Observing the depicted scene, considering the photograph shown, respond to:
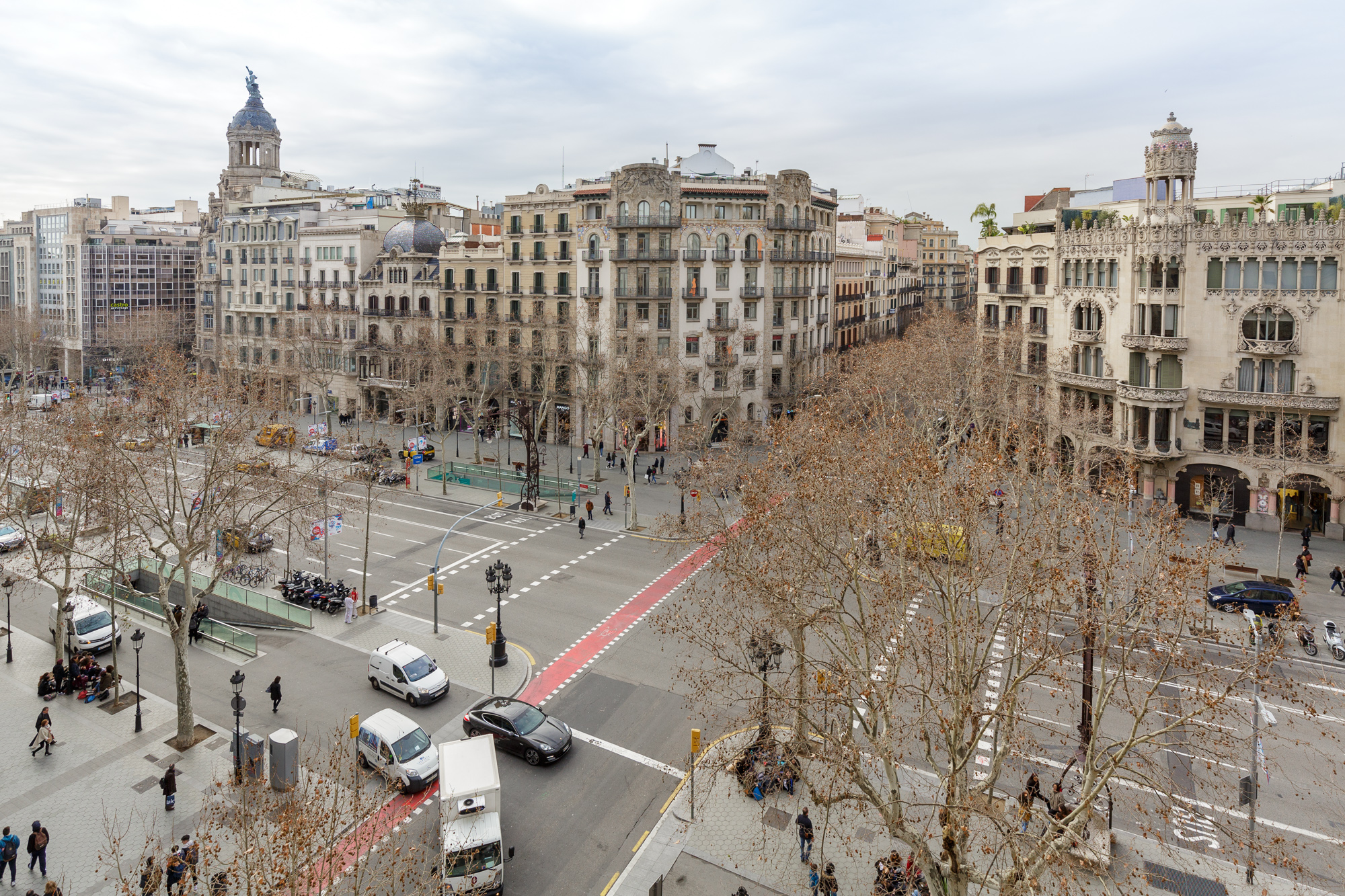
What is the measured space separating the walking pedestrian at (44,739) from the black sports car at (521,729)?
11.5 meters

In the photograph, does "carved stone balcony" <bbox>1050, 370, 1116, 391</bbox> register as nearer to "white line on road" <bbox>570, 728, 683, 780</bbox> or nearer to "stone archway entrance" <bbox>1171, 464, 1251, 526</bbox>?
"stone archway entrance" <bbox>1171, 464, 1251, 526</bbox>

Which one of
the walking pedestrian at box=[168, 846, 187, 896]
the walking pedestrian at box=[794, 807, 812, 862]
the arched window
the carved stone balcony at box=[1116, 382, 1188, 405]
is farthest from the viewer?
the carved stone balcony at box=[1116, 382, 1188, 405]

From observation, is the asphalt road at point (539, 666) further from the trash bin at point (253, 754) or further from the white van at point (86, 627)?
the trash bin at point (253, 754)

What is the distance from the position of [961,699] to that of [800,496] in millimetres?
6465

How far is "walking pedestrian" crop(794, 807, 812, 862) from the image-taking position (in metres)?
18.8

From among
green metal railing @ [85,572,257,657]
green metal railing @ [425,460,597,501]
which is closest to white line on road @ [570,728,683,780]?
green metal railing @ [85,572,257,657]

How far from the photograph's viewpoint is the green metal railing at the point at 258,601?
33.2m

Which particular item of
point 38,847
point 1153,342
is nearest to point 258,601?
point 38,847

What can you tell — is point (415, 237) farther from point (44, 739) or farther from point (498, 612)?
point (44, 739)

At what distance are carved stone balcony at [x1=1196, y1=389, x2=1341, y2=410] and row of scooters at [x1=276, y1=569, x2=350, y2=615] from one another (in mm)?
46051

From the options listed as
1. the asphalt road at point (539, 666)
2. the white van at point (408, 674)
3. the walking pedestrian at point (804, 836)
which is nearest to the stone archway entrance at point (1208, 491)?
the asphalt road at point (539, 666)

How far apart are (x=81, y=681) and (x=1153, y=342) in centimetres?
5314

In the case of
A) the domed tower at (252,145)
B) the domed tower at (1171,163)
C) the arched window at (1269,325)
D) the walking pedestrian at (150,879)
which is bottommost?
the walking pedestrian at (150,879)

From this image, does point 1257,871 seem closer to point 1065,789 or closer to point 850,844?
point 1065,789
